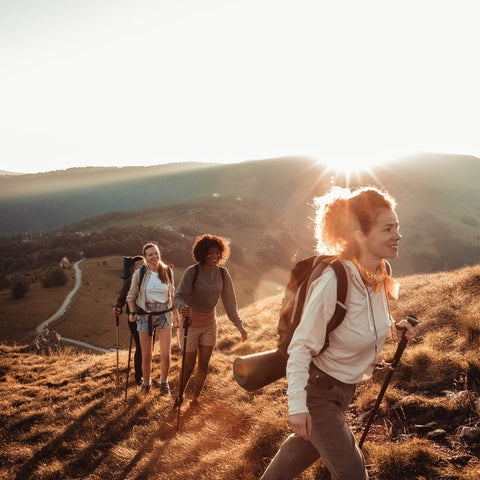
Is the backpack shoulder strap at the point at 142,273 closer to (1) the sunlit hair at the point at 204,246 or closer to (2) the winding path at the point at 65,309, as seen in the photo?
(1) the sunlit hair at the point at 204,246

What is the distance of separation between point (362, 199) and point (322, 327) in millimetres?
895

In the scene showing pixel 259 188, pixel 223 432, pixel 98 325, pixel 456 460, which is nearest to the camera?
pixel 456 460

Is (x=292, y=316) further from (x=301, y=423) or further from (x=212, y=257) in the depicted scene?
(x=212, y=257)

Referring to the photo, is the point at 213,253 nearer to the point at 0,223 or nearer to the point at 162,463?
the point at 162,463

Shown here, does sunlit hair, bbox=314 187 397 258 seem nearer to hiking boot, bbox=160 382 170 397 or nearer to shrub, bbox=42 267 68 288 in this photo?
hiking boot, bbox=160 382 170 397

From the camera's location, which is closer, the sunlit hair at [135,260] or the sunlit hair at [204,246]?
the sunlit hair at [204,246]

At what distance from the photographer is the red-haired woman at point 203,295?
6.01m

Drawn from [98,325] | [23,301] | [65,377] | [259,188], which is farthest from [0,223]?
[65,377]

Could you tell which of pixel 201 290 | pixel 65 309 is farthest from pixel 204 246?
pixel 65 309

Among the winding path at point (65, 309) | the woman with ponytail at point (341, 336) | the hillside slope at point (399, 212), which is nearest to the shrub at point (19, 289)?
the winding path at point (65, 309)

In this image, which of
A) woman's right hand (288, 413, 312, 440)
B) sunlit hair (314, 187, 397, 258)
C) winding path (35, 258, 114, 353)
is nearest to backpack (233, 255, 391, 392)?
sunlit hair (314, 187, 397, 258)

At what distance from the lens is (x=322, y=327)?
7.38 feet

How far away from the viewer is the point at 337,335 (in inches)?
93.3

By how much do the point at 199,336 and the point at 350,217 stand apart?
4424 mm
